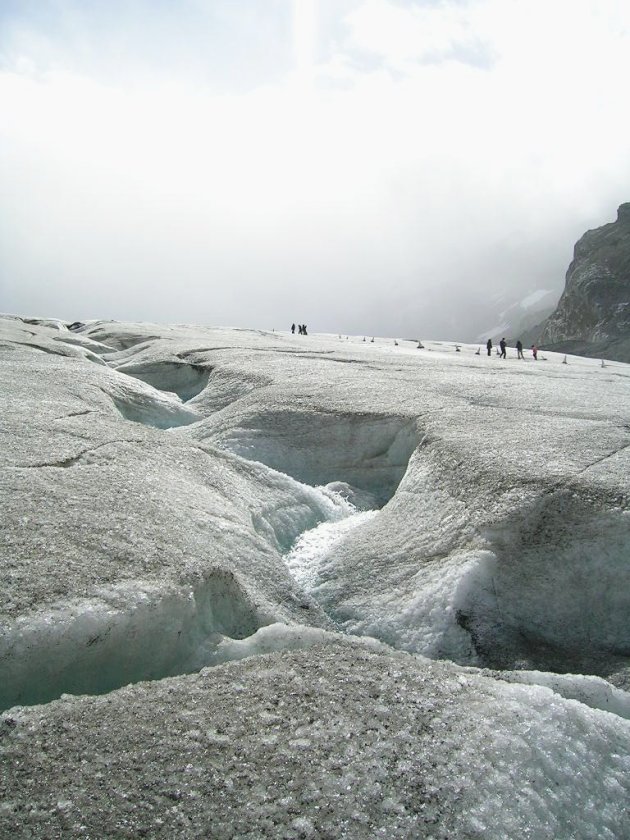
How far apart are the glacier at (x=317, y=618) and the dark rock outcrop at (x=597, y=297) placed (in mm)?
111480

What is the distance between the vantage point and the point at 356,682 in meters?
3.57

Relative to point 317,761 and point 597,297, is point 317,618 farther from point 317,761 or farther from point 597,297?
point 597,297

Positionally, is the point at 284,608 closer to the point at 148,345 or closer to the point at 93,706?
the point at 93,706

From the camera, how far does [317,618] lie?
5.38 meters

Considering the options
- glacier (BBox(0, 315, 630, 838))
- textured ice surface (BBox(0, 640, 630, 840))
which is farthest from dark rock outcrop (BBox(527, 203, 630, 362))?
textured ice surface (BBox(0, 640, 630, 840))

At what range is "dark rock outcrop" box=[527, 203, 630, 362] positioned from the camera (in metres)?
116

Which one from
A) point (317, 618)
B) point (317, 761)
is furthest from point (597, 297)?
point (317, 761)

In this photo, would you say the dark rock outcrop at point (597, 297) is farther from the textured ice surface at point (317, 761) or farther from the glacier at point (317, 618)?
the textured ice surface at point (317, 761)

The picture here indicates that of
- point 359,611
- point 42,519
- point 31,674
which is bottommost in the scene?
point 359,611

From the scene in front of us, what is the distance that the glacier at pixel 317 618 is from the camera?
2725mm

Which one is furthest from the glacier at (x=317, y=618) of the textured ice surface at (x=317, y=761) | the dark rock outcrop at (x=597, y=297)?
the dark rock outcrop at (x=597, y=297)

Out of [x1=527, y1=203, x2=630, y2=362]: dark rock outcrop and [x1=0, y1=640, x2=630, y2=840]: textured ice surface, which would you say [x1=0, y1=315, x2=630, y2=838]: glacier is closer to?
[x1=0, y1=640, x2=630, y2=840]: textured ice surface

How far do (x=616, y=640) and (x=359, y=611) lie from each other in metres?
2.55

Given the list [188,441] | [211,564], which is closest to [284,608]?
[211,564]
